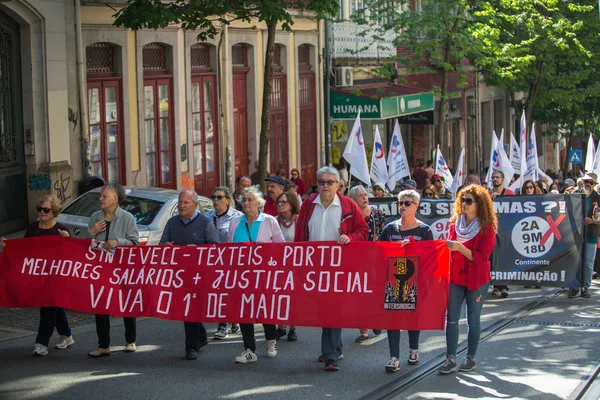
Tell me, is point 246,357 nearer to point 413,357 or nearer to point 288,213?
point 413,357

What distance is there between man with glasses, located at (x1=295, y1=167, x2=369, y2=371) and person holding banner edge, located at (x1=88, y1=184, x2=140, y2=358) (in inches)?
67.2

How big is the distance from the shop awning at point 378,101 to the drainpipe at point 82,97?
939cm

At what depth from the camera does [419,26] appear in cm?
2730

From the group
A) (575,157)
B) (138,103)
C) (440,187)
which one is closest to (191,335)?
(440,187)

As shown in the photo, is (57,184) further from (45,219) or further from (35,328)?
(45,219)

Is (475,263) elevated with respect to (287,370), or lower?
elevated

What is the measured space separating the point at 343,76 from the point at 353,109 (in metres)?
1.24

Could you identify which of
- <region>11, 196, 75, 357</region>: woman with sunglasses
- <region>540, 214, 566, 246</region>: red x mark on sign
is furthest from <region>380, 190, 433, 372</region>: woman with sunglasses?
<region>540, 214, 566, 246</region>: red x mark on sign

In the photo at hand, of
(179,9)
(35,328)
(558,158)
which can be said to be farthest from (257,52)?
(558,158)

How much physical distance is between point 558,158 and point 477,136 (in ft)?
37.6

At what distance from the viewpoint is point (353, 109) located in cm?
2944

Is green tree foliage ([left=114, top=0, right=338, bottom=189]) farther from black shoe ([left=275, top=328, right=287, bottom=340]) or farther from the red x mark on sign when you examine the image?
black shoe ([left=275, top=328, right=287, bottom=340])

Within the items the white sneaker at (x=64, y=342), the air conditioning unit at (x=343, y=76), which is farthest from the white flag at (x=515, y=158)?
the white sneaker at (x=64, y=342)

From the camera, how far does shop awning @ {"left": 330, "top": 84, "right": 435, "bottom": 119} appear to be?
28.0 metres
